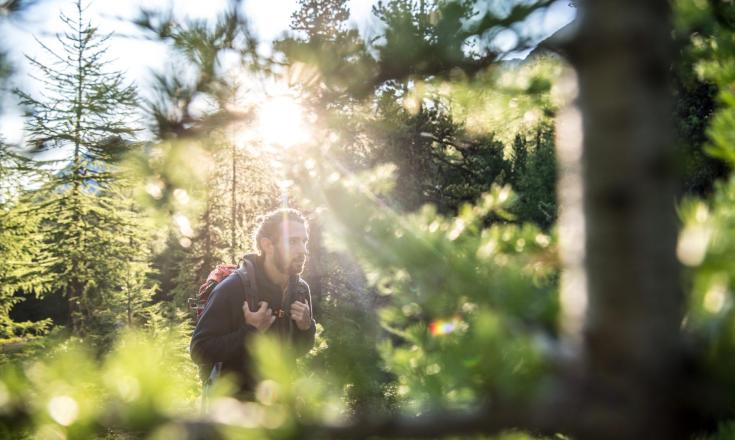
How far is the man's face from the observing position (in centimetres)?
397

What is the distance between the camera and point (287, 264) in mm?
3969

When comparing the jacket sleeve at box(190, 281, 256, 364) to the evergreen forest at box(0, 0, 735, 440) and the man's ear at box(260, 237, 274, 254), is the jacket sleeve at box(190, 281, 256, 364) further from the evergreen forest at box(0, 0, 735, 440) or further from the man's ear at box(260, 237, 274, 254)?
the evergreen forest at box(0, 0, 735, 440)

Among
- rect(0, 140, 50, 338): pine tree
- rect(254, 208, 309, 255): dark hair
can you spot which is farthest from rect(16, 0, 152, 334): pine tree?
rect(254, 208, 309, 255): dark hair

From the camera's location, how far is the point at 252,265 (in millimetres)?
3955

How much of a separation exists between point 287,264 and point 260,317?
0.53 metres

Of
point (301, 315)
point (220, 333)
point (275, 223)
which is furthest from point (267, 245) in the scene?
point (220, 333)

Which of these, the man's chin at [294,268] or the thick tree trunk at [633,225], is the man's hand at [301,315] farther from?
the thick tree trunk at [633,225]

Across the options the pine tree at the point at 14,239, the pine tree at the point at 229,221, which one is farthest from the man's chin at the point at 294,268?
the pine tree at the point at 229,221

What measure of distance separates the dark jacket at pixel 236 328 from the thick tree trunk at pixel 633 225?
3.04m

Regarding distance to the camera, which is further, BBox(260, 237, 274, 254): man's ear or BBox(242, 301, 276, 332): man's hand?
BBox(260, 237, 274, 254): man's ear

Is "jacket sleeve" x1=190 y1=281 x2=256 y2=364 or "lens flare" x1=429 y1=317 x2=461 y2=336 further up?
"jacket sleeve" x1=190 y1=281 x2=256 y2=364

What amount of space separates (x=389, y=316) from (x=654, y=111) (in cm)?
100

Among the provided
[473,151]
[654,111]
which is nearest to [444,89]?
[654,111]

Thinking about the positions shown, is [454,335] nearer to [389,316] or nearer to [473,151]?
[389,316]
